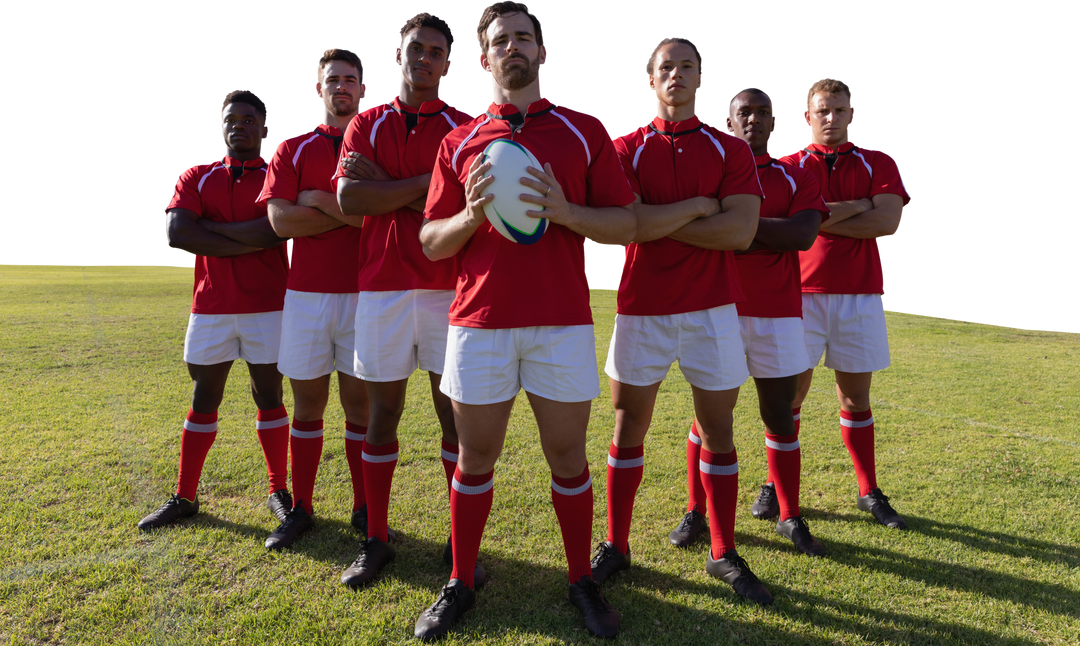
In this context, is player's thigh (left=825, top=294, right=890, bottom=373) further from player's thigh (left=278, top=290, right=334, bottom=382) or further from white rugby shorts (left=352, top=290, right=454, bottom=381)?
player's thigh (left=278, top=290, right=334, bottom=382)

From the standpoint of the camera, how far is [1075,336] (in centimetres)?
1168

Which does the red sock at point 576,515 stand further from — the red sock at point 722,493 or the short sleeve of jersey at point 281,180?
the short sleeve of jersey at point 281,180

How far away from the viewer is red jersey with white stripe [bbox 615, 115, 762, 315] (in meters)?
2.98

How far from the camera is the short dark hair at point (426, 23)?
3127mm

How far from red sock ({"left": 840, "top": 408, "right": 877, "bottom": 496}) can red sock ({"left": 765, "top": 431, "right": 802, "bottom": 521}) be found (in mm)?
680

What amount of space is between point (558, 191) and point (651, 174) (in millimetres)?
832

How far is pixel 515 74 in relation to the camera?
251 cm

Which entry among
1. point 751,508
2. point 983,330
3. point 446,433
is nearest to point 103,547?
point 446,433

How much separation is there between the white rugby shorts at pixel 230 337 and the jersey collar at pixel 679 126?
2535 mm

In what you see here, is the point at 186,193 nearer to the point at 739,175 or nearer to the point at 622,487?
the point at 622,487

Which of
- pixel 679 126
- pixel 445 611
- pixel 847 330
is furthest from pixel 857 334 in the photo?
pixel 445 611

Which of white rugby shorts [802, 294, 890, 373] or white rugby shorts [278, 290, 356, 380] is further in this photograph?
white rugby shorts [802, 294, 890, 373]

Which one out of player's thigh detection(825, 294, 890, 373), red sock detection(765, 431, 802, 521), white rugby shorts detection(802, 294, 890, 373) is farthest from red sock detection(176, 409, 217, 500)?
player's thigh detection(825, 294, 890, 373)

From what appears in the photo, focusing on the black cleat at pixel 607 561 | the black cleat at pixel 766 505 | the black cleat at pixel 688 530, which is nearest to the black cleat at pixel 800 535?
the black cleat at pixel 766 505
